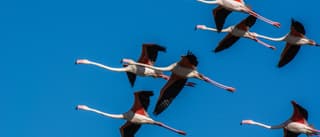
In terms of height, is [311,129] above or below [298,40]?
below

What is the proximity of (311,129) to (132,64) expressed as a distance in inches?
329

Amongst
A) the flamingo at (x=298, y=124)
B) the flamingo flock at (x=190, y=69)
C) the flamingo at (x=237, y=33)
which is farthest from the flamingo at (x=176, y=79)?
the flamingo at (x=237, y=33)

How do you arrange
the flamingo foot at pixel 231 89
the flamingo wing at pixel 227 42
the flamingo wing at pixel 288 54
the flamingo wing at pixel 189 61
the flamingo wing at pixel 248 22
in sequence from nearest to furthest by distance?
the flamingo wing at pixel 189 61
the flamingo foot at pixel 231 89
the flamingo wing at pixel 288 54
the flamingo wing at pixel 248 22
the flamingo wing at pixel 227 42

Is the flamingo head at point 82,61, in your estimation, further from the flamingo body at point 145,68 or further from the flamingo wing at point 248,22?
the flamingo wing at point 248,22

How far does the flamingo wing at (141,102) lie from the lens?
5369cm

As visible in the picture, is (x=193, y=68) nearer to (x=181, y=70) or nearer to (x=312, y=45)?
(x=181, y=70)

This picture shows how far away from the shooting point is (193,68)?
52625 millimetres

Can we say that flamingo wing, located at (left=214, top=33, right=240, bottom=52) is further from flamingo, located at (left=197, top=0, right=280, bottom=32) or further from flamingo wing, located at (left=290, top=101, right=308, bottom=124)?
flamingo wing, located at (left=290, top=101, right=308, bottom=124)

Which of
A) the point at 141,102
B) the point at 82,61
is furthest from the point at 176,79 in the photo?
the point at 82,61

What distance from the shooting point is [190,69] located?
5269 cm

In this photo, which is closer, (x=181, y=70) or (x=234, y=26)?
(x=181, y=70)

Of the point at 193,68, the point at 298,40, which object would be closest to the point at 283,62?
the point at 298,40

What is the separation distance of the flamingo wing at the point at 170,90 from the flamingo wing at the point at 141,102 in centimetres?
58

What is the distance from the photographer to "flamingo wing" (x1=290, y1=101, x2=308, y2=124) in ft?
Result: 173
